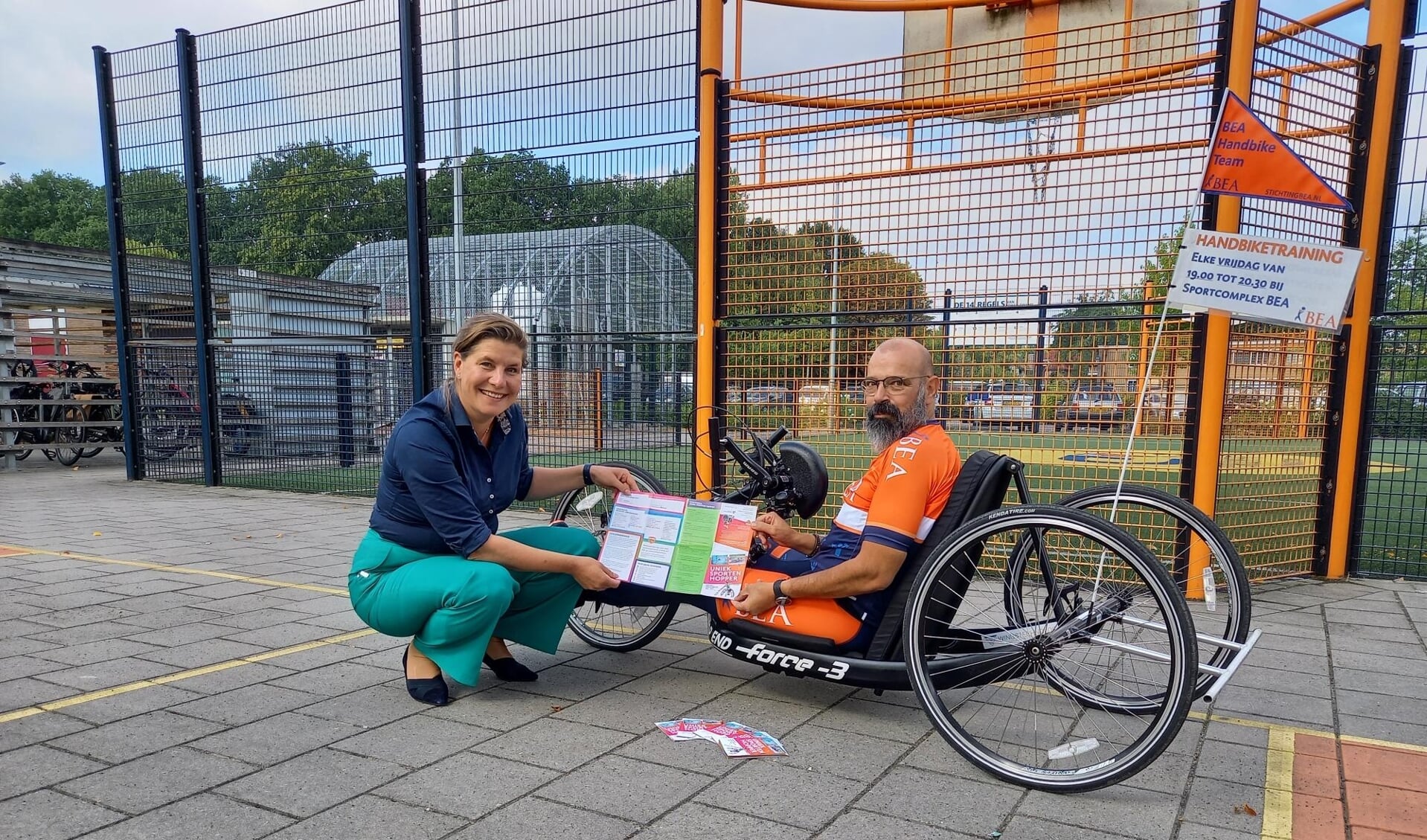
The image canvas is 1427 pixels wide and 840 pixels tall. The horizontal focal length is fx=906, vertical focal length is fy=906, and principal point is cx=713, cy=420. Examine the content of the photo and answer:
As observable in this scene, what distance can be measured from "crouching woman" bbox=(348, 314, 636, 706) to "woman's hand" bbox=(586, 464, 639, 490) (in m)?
0.35

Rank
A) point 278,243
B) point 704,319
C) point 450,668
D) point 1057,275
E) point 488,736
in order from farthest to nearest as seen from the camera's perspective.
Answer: point 278,243 → point 704,319 → point 1057,275 → point 450,668 → point 488,736

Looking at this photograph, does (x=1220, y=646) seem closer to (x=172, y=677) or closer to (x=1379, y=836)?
(x=1379, y=836)

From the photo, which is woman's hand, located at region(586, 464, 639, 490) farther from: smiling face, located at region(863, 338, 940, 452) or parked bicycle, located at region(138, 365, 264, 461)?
parked bicycle, located at region(138, 365, 264, 461)

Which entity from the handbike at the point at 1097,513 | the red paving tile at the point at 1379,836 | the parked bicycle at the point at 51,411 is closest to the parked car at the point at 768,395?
the handbike at the point at 1097,513

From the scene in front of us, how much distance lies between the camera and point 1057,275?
17.8ft

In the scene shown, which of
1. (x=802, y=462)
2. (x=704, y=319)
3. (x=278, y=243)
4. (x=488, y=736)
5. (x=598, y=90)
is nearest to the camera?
(x=488, y=736)

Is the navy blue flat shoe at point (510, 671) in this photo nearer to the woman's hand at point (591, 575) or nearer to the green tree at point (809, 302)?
the woman's hand at point (591, 575)

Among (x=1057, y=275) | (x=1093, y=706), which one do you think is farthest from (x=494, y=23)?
(x=1093, y=706)

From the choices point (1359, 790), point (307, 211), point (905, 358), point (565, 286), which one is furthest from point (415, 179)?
point (1359, 790)

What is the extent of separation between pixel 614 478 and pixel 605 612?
84 centimetres

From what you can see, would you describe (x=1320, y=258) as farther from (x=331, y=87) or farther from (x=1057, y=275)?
(x=331, y=87)

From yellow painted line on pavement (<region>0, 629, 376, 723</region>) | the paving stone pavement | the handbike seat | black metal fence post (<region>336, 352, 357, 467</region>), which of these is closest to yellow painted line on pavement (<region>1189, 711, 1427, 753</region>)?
the paving stone pavement

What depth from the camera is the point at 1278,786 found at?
110 inches

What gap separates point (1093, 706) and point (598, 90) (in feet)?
19.0
